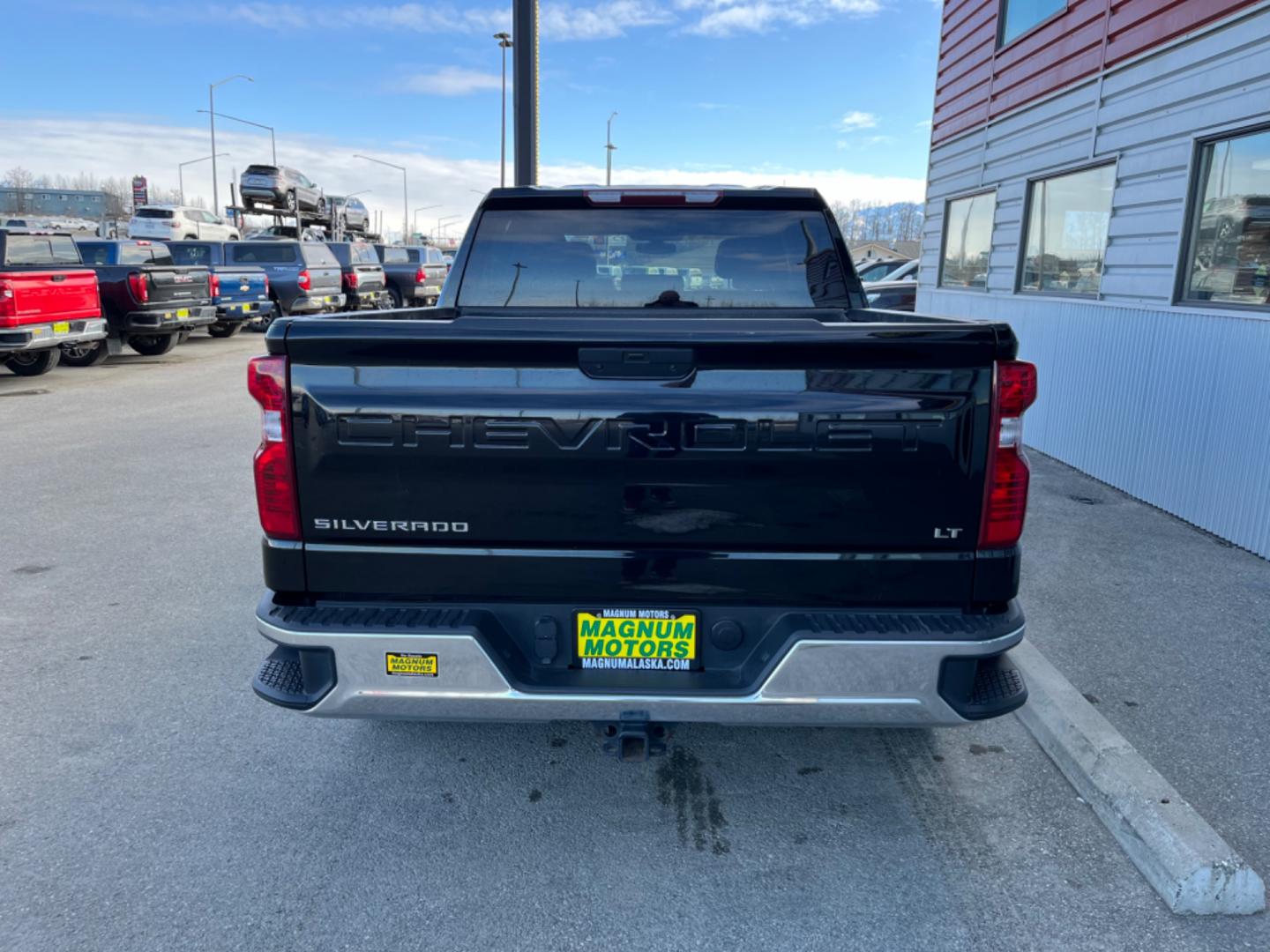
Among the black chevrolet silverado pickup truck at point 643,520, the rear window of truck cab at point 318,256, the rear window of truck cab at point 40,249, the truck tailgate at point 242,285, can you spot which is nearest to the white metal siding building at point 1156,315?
the black chevrolet silverado pickup truck at point 643,520

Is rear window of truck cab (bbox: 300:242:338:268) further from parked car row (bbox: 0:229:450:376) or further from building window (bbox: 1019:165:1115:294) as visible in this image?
building window (bbox: 1019:165:1115:294)

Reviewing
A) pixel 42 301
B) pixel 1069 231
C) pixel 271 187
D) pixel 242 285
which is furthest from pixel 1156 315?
pixel 271 187

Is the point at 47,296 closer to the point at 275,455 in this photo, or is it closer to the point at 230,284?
the point at 230,284

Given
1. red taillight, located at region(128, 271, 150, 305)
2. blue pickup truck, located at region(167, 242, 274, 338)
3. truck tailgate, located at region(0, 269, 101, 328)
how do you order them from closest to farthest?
truck tailgate, located at region(0, 269, 101, 328) → red taillight, located at region(128, 271, 150, 305) → blue pickup truck, located at region(167, 242, 274, 338)

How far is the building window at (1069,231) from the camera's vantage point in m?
8.08

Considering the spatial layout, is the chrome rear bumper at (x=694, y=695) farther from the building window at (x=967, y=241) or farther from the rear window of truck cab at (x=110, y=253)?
the rear window of truck cab at (x=110, y=253)

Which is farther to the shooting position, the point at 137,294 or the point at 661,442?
A: the point at 137,294

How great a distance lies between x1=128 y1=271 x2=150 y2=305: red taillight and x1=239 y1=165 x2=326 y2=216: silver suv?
23902mm

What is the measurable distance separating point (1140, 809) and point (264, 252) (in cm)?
2180

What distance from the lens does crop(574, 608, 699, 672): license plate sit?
2.63m

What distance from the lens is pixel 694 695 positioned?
2.57 meters

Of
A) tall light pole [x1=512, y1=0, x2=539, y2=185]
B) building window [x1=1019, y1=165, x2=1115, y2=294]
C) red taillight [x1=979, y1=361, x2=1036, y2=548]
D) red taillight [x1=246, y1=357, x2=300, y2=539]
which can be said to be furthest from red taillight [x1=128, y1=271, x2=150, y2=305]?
red taillight [x1=979, y1=361, x2=1036, y2=548]

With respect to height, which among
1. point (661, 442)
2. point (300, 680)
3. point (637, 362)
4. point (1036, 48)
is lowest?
point (300, 680)

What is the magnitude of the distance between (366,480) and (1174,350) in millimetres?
6279
